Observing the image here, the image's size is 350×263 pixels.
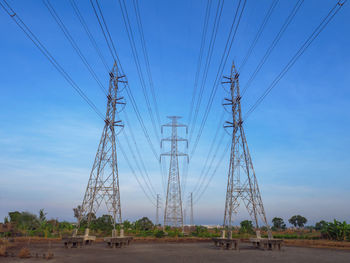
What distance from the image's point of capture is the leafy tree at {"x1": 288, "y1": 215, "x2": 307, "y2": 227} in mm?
127125

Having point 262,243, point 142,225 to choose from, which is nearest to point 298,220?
point 142,225

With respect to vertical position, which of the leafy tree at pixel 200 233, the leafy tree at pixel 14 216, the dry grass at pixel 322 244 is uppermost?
the leafy tree at pixel 14 216

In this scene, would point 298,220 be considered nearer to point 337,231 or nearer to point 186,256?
point 337,231

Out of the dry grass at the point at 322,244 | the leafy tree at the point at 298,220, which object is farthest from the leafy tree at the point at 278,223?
the dry grass at the point at 322,244

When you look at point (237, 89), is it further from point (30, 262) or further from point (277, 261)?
point (30, 262)

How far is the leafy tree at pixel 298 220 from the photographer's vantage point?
127 m

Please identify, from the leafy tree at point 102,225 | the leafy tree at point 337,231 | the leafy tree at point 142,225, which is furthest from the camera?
the leafy tree at point 142,225

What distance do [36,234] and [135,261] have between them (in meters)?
45.0

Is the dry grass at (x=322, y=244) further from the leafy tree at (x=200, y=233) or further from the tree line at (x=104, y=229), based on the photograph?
the leafy tree at (x=200, y=233)

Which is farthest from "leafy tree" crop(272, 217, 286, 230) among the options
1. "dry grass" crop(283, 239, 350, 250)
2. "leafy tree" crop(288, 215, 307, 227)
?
"dry grass" crop(283, 239, 350, 250)

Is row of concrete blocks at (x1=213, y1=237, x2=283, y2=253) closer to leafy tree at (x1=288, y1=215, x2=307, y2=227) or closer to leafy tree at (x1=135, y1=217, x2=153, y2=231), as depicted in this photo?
leafy tree at (x1=135, y1=217, x2=153, y2=231)

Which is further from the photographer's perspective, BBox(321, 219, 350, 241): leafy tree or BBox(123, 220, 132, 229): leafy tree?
BBox(123, 220, 132, 229): leafy tree

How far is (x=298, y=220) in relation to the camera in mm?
128000

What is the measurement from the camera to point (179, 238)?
5022cm
